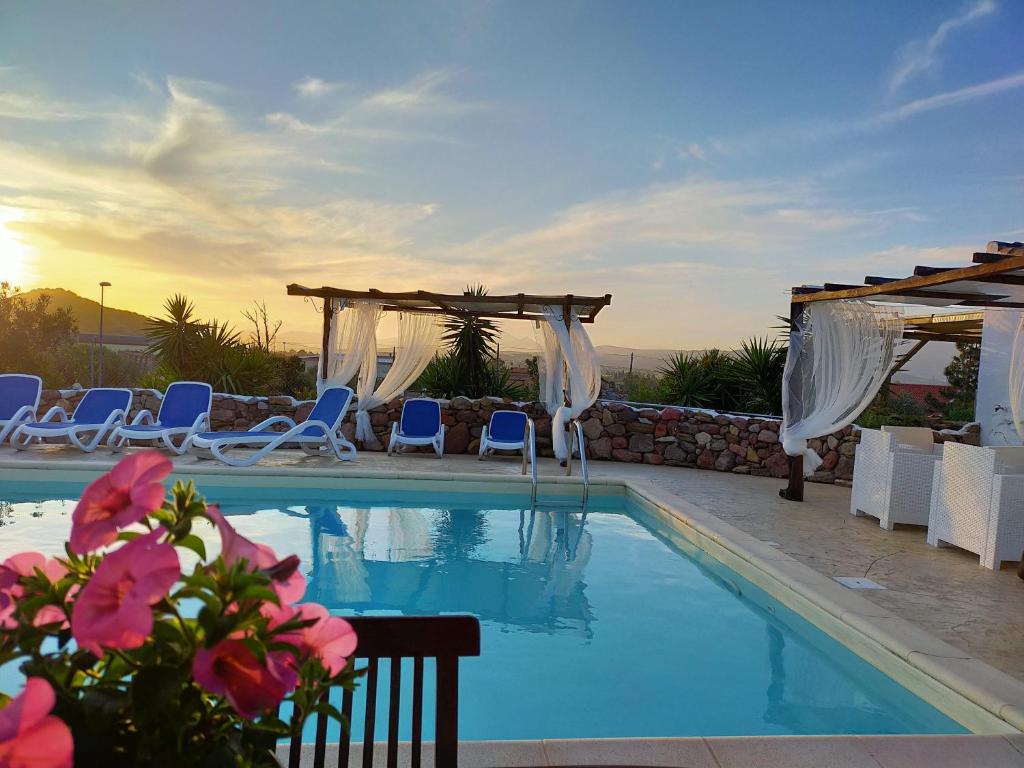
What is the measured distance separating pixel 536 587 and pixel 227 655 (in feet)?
15.5

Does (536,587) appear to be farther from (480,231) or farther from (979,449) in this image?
(480,231)

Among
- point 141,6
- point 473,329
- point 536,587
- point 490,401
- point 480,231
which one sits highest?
point 141,6

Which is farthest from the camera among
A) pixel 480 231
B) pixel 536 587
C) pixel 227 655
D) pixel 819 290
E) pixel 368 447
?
pixel 480 231

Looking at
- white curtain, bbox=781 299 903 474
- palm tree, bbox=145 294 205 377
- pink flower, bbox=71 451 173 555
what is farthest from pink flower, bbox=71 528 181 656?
palm tree, bbox=145 294 205 377

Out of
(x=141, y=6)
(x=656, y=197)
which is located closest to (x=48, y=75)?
(x=141, y=6)

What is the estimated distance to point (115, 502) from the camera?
0.58m

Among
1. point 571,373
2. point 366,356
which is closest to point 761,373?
point 571,373

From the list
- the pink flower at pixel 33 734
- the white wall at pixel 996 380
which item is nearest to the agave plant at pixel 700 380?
the white wall at pixel 996 380

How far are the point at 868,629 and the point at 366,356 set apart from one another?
24.3 feet

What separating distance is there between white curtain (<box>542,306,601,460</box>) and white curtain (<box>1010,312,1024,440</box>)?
4328mm

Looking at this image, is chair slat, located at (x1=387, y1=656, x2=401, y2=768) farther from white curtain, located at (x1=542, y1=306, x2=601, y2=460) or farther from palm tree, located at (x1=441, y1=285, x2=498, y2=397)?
palm tree, located at (x1=441, y1=285, x2=498, y2=397)

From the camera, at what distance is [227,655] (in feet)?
1.81

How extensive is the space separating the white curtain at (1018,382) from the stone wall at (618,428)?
3.77m

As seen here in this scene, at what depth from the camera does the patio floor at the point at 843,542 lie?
3828 mm
